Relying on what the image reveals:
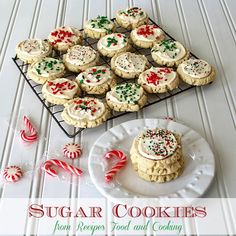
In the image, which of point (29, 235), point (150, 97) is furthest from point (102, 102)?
point (29, 235)

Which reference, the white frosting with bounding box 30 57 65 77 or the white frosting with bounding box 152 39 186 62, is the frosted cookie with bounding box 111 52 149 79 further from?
the white frosting with bounding box 30 57 65 77

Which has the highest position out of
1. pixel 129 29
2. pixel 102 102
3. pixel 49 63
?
pixel 129 29

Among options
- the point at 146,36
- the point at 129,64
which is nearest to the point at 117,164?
the point at 129,64

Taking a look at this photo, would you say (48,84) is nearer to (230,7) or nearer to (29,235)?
(29,235)

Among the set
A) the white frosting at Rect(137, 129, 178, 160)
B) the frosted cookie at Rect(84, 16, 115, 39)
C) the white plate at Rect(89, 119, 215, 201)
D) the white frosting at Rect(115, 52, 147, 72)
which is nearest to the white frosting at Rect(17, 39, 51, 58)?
the frosted cookie at Rect(84, 16, 115, 39)

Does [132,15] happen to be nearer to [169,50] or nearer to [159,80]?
[169,50]

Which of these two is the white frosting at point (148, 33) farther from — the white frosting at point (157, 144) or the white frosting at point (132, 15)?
the white frosting at point (157, 144)
